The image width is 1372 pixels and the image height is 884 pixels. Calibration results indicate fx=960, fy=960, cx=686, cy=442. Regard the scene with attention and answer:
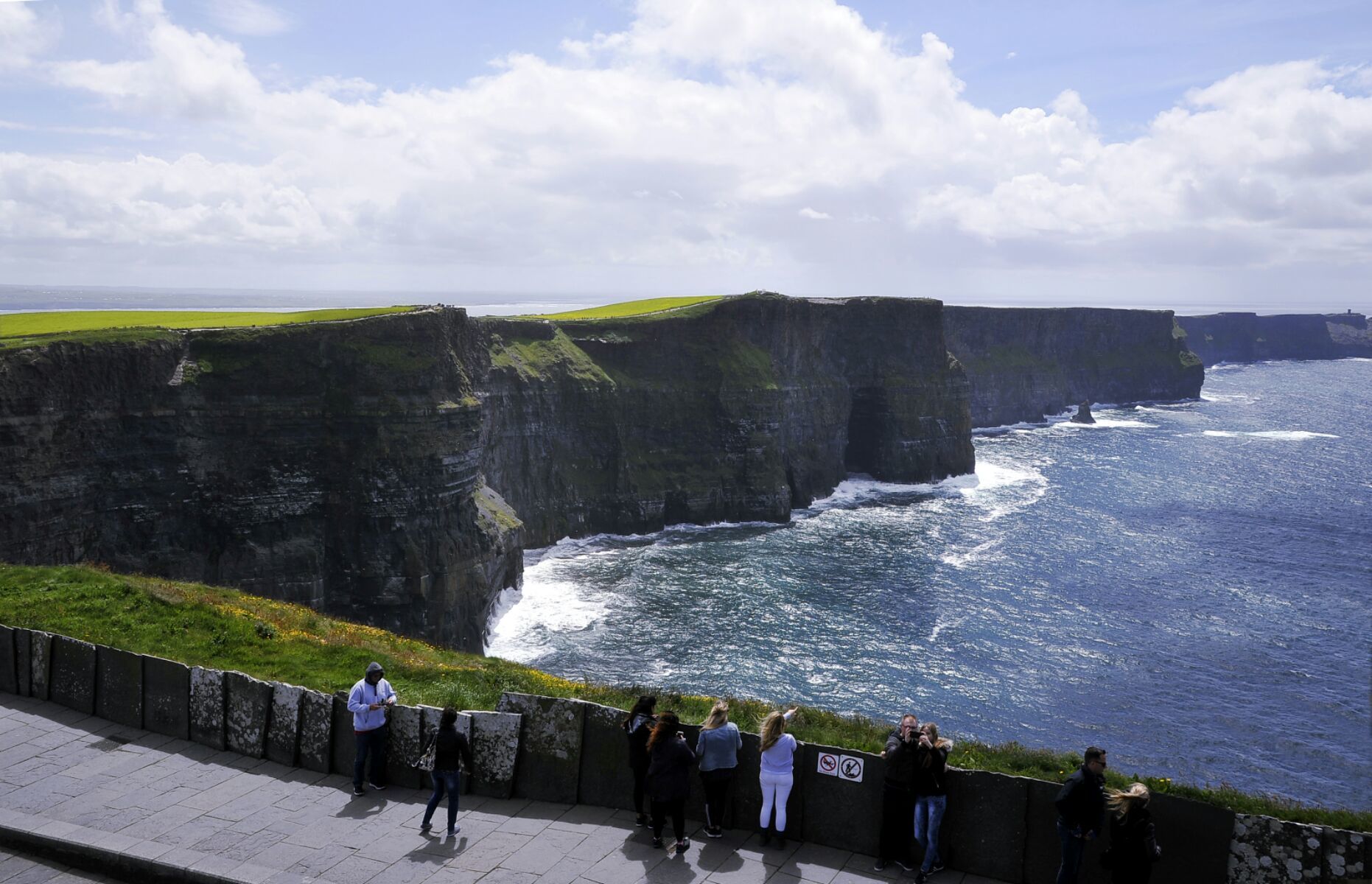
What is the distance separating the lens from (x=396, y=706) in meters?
17.1

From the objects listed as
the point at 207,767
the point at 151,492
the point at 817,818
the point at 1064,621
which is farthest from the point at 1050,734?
the point at 151,492

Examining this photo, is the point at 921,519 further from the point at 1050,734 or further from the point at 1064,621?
the point at 1050,734

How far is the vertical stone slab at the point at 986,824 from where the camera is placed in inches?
539

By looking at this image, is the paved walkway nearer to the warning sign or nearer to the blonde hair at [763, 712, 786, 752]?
the warning sign

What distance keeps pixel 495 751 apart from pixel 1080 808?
9405 millimetres

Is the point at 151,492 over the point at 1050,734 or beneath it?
over

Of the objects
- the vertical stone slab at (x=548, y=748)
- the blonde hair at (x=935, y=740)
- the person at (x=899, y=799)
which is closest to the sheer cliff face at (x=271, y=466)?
the vertical stone slab at (x=548, y=748)

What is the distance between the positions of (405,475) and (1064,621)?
1577 inches

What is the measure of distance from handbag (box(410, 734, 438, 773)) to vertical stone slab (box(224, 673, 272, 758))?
3366mm

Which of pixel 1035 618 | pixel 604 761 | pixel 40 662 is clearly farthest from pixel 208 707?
pixel 1035 618

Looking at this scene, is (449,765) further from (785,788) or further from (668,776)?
(785,788)

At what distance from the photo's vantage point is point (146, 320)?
58.2 metres

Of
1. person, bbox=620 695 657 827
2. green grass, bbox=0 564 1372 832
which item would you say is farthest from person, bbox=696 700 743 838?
green grass, bbox=0 564 1372 832

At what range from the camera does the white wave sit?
144m
